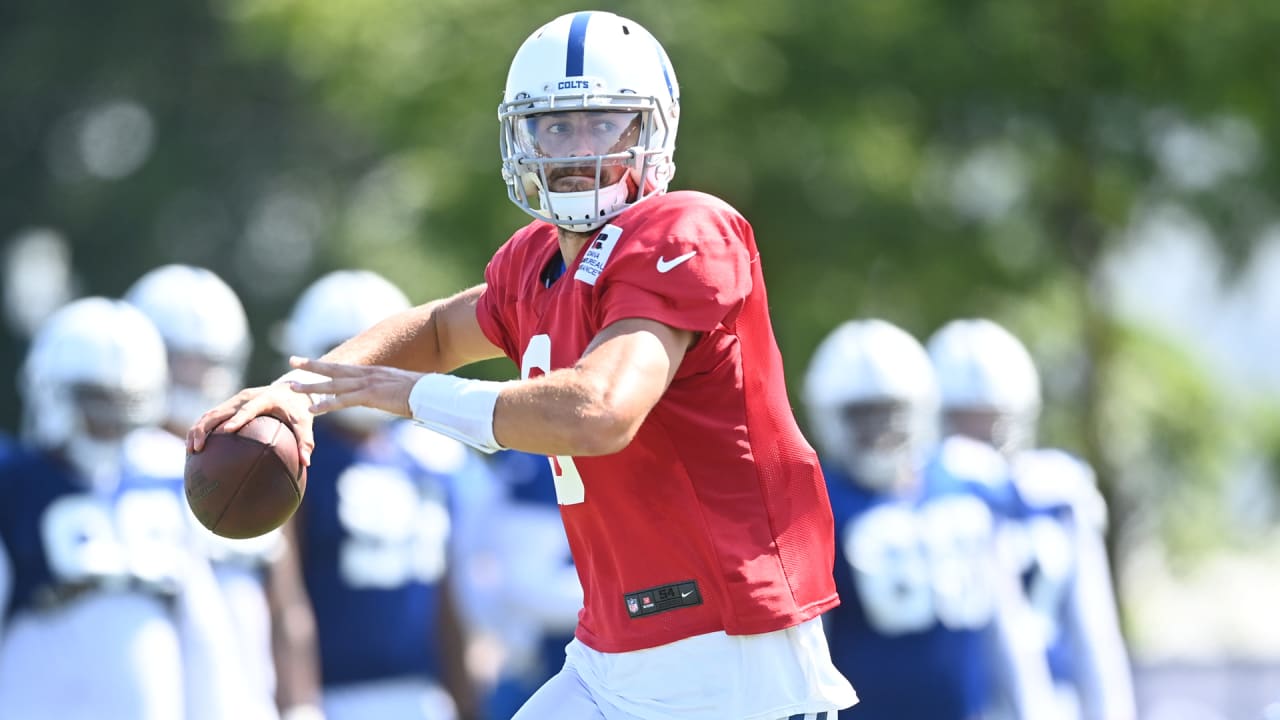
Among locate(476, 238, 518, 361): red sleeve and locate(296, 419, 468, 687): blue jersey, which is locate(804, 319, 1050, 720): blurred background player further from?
locate(476, 238, 518, 361): red sleeve

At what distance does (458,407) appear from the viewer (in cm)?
332

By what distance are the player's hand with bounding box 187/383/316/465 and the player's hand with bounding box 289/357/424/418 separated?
0.89 feet

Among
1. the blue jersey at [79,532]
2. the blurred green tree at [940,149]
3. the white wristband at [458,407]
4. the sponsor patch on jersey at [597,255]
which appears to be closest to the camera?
the white wristband at [458,407]

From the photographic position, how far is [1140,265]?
38.3 ft

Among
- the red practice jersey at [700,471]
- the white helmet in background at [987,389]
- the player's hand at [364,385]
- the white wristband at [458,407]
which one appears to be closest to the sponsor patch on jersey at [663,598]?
the red practice jersey at [700,471]

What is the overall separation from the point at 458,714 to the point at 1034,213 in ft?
18.7

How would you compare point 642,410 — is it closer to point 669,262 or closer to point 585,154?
point 669,262

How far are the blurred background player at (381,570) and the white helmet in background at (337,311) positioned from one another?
0.06 metres

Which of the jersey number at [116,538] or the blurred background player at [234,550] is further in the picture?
the blurred background player at [234,550]

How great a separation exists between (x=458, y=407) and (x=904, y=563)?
11.2ft

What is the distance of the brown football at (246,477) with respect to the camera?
3635 mm

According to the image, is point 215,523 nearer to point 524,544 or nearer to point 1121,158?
point 524,544

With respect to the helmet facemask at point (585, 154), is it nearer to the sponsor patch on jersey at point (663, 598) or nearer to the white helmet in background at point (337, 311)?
the sponsor patch on jersey at point (663, 598)

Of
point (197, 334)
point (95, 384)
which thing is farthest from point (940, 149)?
point (95, 384)
